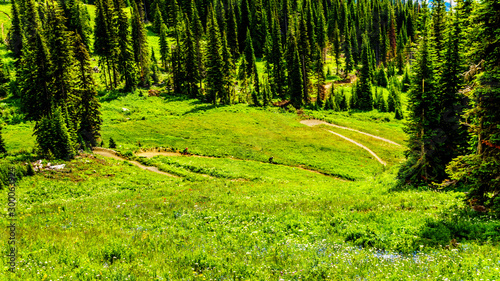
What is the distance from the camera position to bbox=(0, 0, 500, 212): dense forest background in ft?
45.5

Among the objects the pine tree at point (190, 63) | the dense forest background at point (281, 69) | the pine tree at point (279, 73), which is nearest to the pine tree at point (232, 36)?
the dense forest background at point (281, 69)

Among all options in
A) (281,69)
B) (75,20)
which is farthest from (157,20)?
(281,69)

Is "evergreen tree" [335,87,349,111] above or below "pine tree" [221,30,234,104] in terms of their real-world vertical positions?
below

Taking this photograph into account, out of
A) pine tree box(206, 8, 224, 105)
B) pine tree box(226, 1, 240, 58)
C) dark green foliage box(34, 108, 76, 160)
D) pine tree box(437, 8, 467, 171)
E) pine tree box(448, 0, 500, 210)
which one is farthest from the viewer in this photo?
pine tree box(226, 1, 240, 58)

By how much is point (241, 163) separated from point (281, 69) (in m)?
53.2

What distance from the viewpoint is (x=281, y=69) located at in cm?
8512

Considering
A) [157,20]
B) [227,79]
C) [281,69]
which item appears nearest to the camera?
[227,79]

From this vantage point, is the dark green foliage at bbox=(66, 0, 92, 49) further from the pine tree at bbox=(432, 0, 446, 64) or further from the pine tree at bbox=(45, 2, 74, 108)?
the pine tree at bbox=(432, 0, 446, 64)

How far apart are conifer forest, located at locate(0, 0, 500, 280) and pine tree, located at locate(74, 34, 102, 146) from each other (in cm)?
20

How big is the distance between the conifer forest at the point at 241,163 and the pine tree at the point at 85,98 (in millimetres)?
204

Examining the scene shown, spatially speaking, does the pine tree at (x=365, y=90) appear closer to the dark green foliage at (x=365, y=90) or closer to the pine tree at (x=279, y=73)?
the dark green foliage at (x=365, y=90)

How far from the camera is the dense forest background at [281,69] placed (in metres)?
13.9

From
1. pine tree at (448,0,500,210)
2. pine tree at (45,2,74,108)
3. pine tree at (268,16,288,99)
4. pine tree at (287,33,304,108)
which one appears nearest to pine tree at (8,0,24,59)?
pine tree at (45,2,74,108)

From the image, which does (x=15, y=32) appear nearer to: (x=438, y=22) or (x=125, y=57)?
(x=125, y=57)
